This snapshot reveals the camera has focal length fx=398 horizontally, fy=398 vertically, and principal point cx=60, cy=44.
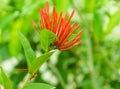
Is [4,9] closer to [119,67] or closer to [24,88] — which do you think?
[119,67]

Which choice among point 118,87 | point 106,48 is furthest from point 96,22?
point 106,48

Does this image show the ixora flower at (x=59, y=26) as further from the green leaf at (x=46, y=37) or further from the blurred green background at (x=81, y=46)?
the blurred green background at (x=81, y=46)

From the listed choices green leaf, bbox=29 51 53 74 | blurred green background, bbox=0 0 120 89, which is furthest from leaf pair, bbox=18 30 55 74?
blurred green background, bbox=0 0 120 89

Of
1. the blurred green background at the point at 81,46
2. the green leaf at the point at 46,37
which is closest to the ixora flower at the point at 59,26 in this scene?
the green leaf at the point at 46,37

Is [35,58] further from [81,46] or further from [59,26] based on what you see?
[81,46]

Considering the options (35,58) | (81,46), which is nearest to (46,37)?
(35,58)

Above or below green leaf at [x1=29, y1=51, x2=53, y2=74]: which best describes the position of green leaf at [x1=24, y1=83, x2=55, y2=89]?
below

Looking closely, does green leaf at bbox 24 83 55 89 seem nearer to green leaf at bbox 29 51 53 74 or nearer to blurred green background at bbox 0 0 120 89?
green leaf at bbox 29 51 53 74

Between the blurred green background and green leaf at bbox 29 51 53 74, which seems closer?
green leaf at bbox 29 51 53 74
